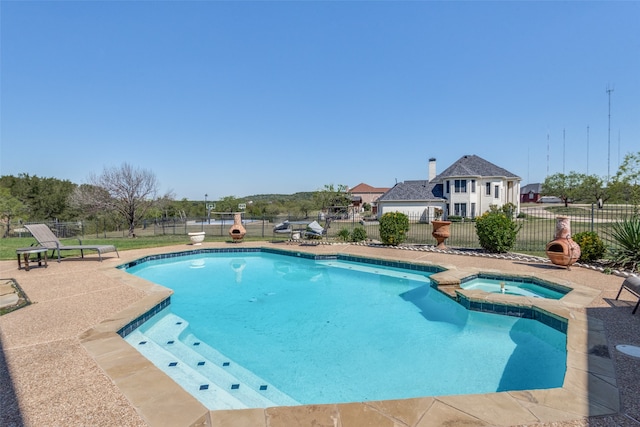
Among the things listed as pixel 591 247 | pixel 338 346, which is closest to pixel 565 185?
pixel 591 247

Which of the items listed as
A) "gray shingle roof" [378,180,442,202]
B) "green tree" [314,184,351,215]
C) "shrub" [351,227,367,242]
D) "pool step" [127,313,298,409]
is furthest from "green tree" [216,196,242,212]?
"pool step" [127,313,298,409]

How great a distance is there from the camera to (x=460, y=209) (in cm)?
2922

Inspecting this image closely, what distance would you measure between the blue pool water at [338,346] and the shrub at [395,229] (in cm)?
436

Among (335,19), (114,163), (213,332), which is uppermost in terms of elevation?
(335,19)

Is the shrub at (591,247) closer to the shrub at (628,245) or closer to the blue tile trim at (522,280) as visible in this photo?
the shrub at (628,245)

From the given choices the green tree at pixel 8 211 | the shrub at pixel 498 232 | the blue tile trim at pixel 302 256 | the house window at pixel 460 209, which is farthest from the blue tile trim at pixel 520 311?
the green tree at pixel 8 211

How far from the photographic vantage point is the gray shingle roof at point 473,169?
1156 inches

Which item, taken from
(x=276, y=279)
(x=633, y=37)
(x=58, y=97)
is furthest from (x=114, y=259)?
Result: (x=633, y=37)

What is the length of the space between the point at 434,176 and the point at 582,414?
116 feet

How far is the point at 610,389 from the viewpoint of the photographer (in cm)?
264

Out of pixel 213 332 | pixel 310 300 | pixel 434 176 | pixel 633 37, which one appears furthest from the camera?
pixel 434 176

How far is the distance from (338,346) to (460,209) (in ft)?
92.4

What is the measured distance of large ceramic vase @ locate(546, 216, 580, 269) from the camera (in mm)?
7809

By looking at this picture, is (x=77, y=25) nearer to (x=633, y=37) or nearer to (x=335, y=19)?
(x=335, y=19)
